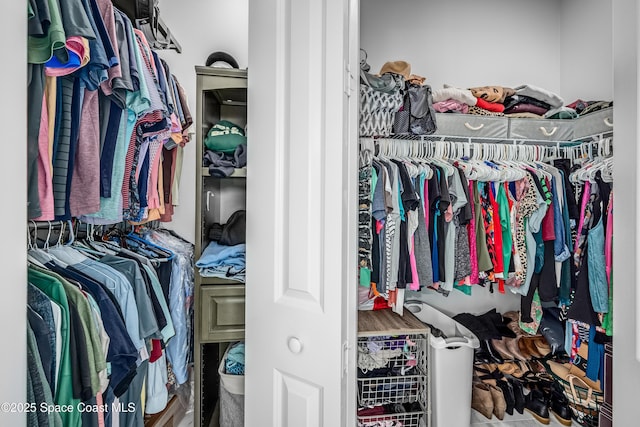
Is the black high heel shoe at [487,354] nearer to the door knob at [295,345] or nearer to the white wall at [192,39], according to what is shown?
the door knob at [295,345]

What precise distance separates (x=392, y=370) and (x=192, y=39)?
2.17 metres

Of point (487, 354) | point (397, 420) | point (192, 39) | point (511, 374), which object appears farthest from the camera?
point (487, 354)

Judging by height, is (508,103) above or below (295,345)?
above

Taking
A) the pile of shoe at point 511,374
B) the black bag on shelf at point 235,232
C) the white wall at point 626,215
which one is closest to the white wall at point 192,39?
the black bag on shelf at point 235,232

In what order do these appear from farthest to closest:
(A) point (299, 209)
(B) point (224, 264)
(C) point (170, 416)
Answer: (C) point (170, 416) → (B) point (224, 264) → (A) point (299, 209)

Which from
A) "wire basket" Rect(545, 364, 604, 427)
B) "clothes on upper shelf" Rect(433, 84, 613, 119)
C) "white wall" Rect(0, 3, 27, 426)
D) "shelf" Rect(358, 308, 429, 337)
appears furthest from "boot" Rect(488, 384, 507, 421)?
"white wall" Rect(0, 3, 27, 426)

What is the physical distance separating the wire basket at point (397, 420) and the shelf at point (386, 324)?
437 millimetres

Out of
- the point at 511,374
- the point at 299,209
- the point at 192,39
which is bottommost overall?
the point at 511,374

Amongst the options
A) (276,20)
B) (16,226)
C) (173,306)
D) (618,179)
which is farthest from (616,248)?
(173,306)

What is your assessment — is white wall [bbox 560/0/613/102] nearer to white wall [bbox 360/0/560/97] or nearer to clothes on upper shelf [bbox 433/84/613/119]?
white wall [bbox 360/0/560/97]

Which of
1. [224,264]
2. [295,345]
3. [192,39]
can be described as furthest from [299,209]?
[192,39]

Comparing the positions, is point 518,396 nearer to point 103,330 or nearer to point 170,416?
point 170,416

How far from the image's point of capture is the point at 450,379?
1.87 metres

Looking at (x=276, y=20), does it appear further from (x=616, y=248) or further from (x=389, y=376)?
(x=389, y=376)
